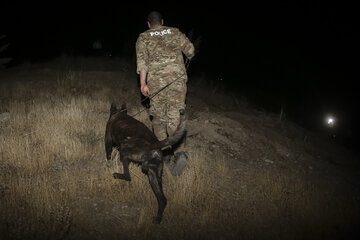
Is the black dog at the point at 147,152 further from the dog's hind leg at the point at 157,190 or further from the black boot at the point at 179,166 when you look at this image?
the black boot at the point at 179,166

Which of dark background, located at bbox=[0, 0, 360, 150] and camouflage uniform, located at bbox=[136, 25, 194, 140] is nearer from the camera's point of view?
camouflage uniform, located at bbox=[136, 25, 194, 140]

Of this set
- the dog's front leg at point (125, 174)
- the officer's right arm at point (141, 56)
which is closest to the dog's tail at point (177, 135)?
the dog's front leg at point (125, 174)

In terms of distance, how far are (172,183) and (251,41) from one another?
60.5ft

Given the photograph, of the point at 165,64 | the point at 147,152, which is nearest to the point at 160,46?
the point at 165,64

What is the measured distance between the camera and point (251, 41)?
20125 millimetres

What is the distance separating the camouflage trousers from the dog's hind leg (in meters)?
1.27

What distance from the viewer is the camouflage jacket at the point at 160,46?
409 cm

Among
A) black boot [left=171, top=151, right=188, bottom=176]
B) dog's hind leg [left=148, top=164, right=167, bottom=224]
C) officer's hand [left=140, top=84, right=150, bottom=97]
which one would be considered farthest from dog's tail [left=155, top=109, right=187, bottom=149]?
black boot [left=171, top=151, right=188, bottom=176]

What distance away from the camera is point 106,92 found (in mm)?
7918

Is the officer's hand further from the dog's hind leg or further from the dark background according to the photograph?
the dark background

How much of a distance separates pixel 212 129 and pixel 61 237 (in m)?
4.40

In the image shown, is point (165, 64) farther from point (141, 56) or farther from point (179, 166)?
point (179, 166)

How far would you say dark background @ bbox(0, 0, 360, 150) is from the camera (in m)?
13.4

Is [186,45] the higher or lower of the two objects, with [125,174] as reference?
higher
